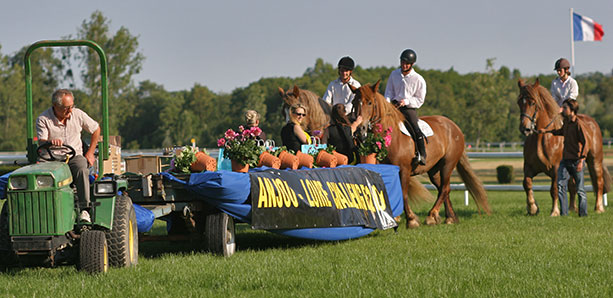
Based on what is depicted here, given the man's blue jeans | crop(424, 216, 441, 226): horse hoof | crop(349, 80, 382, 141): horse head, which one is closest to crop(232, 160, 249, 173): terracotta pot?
crop(349, 80, 382, 141): horse head

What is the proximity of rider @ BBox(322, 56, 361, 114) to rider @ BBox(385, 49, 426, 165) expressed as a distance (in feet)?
2.05

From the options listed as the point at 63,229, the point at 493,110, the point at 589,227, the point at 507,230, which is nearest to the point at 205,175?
the point at 63,229

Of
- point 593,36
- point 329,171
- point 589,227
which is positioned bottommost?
point 589,227

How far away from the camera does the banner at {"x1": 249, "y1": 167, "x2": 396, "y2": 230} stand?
29.5ft

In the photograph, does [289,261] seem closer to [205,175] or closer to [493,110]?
[205,175]

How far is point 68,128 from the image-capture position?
7809 millimetres

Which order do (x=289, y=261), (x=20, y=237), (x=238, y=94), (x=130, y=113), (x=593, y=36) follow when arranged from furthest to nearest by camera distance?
1. (x=238, y=94)
2. (x=130, y=113)
3. (x=593, y=36)
4. (x=289, y=261)
5. (x=20, y=237)

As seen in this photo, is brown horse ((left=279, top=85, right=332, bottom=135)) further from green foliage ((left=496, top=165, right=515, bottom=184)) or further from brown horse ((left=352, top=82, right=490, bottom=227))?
green foliage ((left=496, top=165, right=515, bottom=184))

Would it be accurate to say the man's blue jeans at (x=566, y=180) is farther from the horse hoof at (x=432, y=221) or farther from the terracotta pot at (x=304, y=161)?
the terracotta pot at (x=304, y=161)

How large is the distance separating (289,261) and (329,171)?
7.26ft

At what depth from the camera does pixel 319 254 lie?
30.0ft

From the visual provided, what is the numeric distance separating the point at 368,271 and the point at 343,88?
6.29 metres

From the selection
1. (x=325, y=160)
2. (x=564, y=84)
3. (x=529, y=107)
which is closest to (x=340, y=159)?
(x=325, y=160)

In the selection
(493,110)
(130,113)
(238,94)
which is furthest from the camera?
(238,94)
